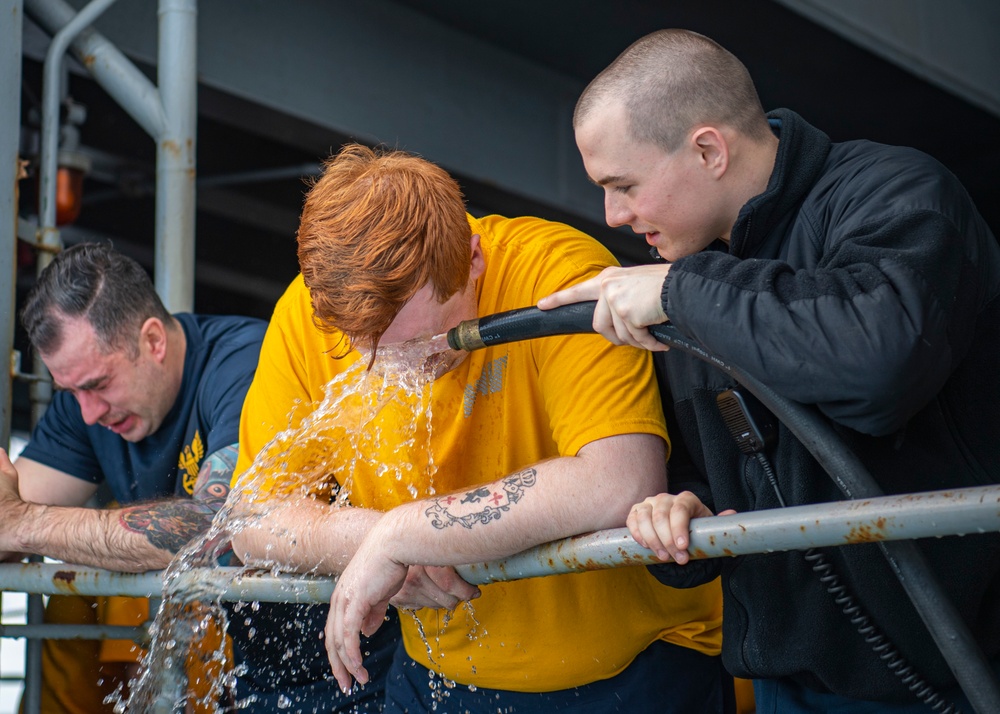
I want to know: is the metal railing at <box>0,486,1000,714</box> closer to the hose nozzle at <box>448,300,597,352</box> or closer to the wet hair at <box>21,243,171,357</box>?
the hose nozzle at <box>448,300,597,352</box>

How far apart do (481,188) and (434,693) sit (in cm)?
317

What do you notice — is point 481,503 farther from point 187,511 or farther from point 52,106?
point 52,106

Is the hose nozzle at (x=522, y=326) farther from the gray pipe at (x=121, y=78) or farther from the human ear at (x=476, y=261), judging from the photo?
the gray pipe at (x=121, y=78)

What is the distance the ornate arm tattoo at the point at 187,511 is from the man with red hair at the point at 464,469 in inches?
13.3

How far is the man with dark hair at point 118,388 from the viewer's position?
9.62ft

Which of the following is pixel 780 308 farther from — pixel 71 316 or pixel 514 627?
pixel 71 316

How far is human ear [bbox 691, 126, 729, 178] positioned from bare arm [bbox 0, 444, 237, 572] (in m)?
1.37

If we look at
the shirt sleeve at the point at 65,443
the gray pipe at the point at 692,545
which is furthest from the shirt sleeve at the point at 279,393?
the shirt sleeve at the point at 65,443

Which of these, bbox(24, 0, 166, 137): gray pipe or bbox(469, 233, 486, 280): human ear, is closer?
bbox(469, 233, 486, 280): human ear

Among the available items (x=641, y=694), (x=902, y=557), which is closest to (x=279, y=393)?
(x=641, y=694)

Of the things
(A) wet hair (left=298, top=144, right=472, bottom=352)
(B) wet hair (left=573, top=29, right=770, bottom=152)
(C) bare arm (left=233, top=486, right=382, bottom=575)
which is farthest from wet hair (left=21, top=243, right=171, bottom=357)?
(B) wet hair (left=573, top=29, right=770, bottom=152)

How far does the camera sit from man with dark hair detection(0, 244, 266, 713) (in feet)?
9.62

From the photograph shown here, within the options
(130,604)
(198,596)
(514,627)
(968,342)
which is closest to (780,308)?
(968,342)

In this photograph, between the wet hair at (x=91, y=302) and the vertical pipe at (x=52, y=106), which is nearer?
the wet hair at (x=91, y=302)
